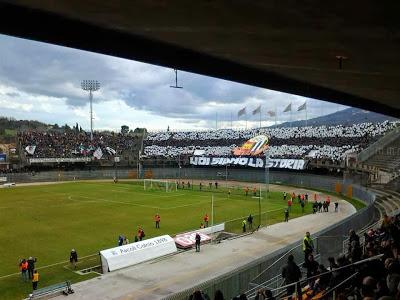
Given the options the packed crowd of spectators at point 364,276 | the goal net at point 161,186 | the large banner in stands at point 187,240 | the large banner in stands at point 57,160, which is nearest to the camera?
the packed crowd of spectators at point 364,276

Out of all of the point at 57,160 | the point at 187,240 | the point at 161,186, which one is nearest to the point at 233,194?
the point at 161,186

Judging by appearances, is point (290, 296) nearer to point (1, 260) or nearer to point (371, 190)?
point (1, 260)

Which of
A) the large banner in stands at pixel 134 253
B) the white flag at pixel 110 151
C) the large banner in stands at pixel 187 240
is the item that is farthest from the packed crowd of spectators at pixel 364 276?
the white flag at pixel 110 151

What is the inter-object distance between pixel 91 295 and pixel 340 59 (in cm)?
1584

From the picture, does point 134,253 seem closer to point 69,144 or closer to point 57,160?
point 57,160

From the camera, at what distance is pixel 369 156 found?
188ft

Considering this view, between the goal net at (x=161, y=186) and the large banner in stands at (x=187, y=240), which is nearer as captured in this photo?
the large banner in stands at (x=187, y=240)

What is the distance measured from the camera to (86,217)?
139 feet

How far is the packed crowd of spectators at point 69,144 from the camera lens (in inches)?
A: 3659

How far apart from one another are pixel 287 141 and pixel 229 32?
82957 mm

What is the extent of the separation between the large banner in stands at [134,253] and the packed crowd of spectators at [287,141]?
4669 centimetres

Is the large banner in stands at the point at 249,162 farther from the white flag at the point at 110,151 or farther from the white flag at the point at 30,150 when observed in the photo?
the white flag at the point at 30,150

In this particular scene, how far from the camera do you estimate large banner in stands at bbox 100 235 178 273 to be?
2438 centimetres

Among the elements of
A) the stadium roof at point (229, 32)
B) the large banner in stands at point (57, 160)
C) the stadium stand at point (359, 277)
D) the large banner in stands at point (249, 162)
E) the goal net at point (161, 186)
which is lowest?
the goal net at point (161, 186)
